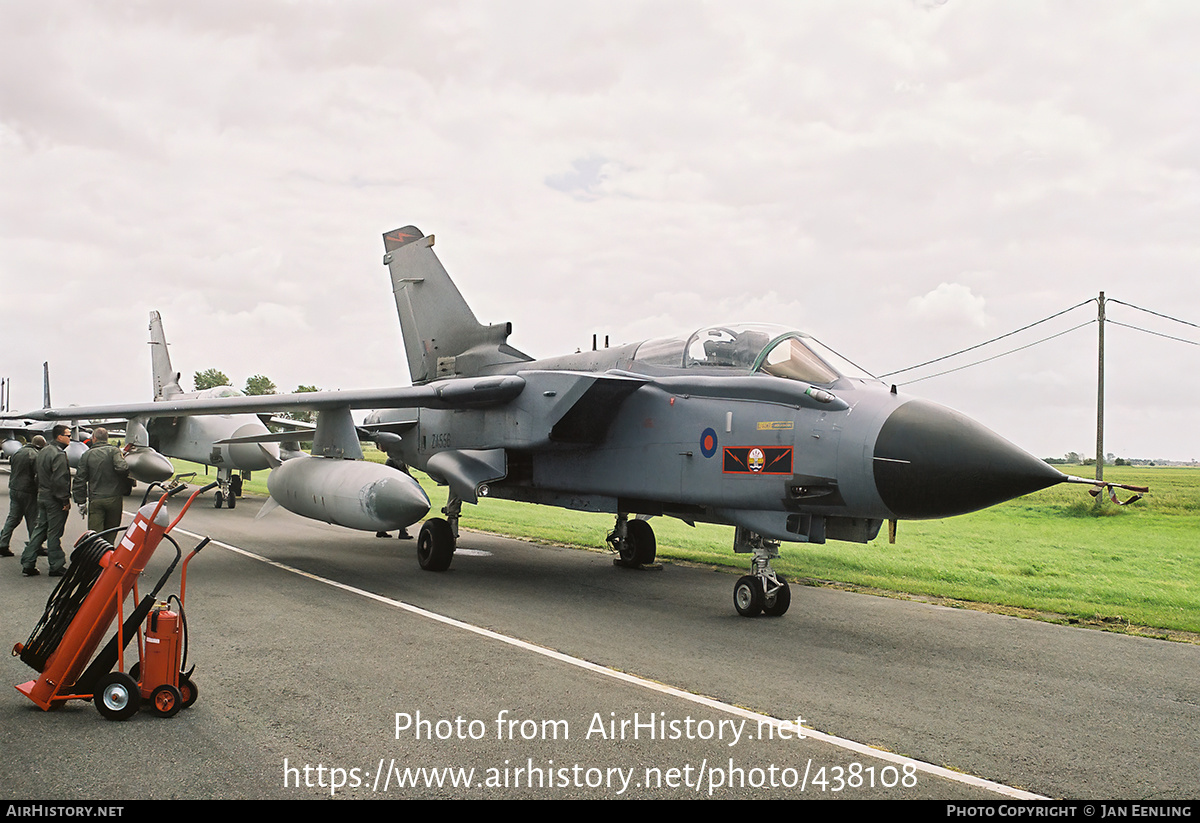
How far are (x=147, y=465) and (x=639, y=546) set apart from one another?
7543 mm

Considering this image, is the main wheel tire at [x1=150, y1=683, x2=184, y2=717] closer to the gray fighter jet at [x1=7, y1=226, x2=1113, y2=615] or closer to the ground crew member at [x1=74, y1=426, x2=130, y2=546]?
the gray fighter jet at [x1=7, y1=226, x2=1113, y2=615]

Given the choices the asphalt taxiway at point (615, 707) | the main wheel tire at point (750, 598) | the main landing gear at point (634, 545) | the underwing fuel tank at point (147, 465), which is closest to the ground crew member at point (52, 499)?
the asphalt taxiway at point (615, 707)

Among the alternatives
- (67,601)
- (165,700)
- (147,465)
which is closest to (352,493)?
(147,465)

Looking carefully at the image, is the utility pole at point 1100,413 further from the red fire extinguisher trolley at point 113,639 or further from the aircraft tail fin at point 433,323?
the red fire extinguisher trolley at point 113,639

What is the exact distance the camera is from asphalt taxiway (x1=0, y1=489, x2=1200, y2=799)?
3.84m

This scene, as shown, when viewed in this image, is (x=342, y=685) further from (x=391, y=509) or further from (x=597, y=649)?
(x=391, y=509)

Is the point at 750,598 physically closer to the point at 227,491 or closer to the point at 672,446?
the point at 672,446

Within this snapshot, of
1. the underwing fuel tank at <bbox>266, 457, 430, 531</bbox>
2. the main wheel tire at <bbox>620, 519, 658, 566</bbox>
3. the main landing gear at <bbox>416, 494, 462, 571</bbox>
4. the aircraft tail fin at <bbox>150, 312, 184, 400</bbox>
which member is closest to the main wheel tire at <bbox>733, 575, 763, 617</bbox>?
the main wheel tire at <bbox>620, 519, 658, 566</bbox>

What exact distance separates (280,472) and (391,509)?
118 inches

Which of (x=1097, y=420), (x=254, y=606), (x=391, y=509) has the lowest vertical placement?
(x=254, y=606)

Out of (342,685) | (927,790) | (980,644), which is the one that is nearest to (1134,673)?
(980,644)

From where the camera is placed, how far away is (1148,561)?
498 inches

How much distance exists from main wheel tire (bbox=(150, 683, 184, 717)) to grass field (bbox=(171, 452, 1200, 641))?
8.14 metres
